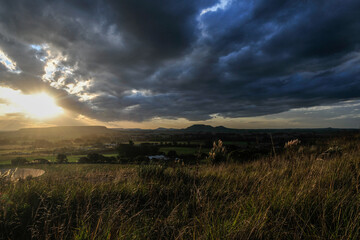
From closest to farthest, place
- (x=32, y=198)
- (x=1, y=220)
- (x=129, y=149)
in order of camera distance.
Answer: (x=1, y=220), (x=32, y=198), (x=129, y=149)

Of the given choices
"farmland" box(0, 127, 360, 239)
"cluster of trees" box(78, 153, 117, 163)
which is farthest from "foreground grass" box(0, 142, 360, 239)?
"cluster of trees" box(78, 153, 117, 163)

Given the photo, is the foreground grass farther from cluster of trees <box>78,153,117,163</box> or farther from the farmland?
cluster of trees <box>78,153,117,163</box>

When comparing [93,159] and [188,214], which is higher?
[188,214]

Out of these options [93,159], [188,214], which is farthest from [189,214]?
[93,159]

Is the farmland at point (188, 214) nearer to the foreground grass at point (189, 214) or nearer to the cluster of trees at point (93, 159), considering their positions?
the foreground grass at point (189, 214)

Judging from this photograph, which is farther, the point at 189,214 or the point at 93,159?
the point at 93,159

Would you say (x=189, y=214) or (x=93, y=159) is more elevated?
(x=189, y=214)

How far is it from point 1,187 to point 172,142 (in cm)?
8382

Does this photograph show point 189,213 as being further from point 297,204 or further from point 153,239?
point 297,204

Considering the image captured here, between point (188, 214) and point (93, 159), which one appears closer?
point (188, 214)

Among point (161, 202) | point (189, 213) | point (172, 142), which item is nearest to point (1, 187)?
point (161, 202)

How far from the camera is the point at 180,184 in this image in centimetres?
530

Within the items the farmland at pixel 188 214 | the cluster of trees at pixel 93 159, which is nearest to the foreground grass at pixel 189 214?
the farmland at pixel 188 214

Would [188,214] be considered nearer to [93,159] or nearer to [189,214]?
[189,214]
